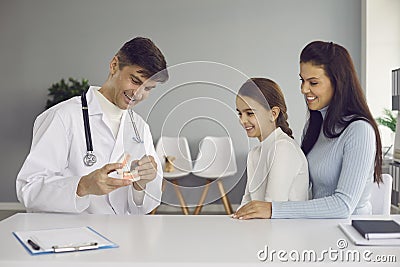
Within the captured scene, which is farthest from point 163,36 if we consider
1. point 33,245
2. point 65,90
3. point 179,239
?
point 33,245

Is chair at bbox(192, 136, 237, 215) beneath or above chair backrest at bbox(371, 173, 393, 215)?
above

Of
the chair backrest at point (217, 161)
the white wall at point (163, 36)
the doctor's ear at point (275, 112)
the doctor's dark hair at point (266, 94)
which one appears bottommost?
the chair backrest at point (217, 161)

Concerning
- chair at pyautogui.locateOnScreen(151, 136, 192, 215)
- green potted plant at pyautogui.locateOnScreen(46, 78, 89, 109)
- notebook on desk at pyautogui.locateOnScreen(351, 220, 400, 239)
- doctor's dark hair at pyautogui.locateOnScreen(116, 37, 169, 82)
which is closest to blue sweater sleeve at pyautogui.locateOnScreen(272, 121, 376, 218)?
notebook on desk at pyautogui.locateOnScreen(351, 220, 400, 239)

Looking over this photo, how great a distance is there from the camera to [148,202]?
7.06 ft

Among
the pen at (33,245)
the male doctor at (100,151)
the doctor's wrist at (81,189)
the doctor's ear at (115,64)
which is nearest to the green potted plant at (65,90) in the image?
the male doctor at (100,151)

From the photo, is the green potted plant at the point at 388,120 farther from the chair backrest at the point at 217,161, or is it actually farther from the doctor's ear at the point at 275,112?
the chair backrest at the point at 217,161

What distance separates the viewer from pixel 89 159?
84.0 inches

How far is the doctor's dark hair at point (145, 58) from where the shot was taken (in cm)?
192

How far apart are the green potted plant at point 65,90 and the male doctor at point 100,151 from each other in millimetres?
3474

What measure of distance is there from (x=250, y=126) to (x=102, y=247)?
0.60 meters

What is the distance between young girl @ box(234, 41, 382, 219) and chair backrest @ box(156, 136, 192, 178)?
0.76 ft

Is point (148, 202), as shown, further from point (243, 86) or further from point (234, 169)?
point (243, 86)

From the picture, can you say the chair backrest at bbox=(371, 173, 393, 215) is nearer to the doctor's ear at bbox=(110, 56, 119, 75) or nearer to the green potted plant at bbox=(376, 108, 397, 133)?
the doctor's ear at bbox=(110, 56, 119, 75)

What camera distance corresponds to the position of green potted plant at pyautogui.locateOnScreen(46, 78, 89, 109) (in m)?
5.60
